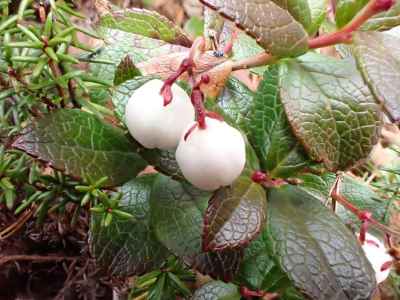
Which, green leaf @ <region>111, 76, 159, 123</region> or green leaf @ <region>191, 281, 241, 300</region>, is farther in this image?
green leaf @ <region>191, 281, 241, 300</region>

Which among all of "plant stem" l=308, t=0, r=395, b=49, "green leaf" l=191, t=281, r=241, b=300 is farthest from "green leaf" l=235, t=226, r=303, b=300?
"plant stem" l=308, t=0, r=395, b=49

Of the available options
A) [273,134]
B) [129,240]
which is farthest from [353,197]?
[129,240]

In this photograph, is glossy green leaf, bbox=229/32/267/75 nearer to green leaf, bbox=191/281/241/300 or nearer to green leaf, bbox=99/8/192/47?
green leaf, bbox=99/8/192/47

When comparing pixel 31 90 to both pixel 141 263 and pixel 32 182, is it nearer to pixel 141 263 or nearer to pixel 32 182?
pixel 32 182

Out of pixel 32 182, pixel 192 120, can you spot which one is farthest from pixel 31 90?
pixel 192 120

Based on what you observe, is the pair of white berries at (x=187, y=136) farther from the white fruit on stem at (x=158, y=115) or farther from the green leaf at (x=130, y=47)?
the green leaf at (x=130, y=47)

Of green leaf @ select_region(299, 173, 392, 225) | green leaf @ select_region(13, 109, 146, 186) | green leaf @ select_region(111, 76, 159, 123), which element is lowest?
green leaf @ select_region(299, 173, 392, 225)
